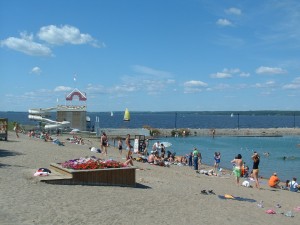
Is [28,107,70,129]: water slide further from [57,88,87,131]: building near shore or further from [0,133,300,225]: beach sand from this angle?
[0,133,300,225]: beach sand

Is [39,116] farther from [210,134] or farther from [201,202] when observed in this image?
[201,202]

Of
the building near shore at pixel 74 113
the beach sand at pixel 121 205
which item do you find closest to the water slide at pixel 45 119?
the building near shore at pixel 74 113

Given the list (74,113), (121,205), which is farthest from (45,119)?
(121,205)

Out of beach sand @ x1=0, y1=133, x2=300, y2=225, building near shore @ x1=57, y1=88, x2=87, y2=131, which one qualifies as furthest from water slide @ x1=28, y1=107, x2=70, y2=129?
beach sand @ x1=0, y1=133, x2=300, y2=225

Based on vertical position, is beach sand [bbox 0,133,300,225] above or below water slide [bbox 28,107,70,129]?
below

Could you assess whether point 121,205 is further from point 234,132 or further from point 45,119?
point 234,132

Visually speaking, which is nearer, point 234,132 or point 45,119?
point 45,119

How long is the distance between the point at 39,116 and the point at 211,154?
3058 cm

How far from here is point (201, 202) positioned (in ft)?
42.0

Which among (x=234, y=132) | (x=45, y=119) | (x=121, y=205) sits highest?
(x=45, y=119)

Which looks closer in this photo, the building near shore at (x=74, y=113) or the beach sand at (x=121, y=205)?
the beach sand at (x=121, y=205)

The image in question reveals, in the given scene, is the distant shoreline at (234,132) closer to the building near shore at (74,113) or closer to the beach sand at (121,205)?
the building near shore at (74,113)

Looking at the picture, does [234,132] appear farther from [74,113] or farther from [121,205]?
[121,205]

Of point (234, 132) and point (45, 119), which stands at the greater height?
point (45, 119)
